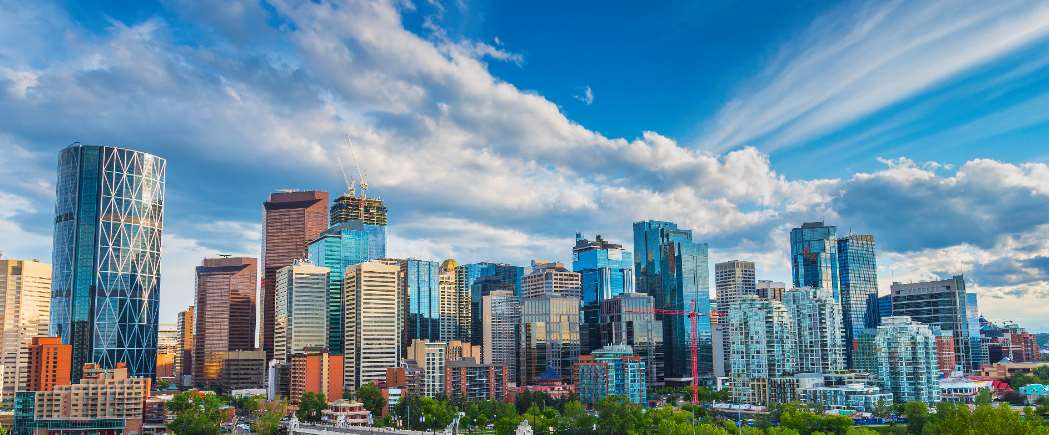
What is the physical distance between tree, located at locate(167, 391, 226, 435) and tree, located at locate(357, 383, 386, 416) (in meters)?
23.5

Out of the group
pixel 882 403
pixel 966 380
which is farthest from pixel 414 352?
pixel 966 380

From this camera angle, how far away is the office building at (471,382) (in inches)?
6594

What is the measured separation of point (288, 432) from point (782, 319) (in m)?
95.5

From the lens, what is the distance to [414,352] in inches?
7751

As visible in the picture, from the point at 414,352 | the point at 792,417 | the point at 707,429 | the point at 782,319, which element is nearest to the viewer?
the point at 707,429

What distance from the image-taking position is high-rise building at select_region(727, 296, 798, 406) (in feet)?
551

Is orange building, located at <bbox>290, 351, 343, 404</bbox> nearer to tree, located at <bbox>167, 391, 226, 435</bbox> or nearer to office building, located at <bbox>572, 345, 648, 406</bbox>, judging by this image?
tree, located at <bbox>167, 391, 226, 435</bbox>

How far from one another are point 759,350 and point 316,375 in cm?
8485

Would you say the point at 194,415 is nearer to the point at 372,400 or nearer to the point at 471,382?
the point at 372,400

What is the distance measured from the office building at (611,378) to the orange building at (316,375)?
48.3 meters

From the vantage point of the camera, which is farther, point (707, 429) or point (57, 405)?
point (57, 405)

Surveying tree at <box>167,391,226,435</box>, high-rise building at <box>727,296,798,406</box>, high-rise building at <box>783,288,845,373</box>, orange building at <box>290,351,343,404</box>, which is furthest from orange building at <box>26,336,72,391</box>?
high-rise building at <box>783,288,845,373</box>

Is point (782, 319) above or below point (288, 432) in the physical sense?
above

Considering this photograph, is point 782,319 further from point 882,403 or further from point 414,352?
point 414,352
